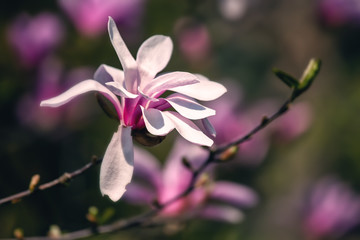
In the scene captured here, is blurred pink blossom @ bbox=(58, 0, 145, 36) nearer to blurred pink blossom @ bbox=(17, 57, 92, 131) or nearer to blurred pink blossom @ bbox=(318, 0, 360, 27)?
blurred pink blossom @ bbox=(17, 57, 92, 131)

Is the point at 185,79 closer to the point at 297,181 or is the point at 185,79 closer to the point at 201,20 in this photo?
the point at 201,20

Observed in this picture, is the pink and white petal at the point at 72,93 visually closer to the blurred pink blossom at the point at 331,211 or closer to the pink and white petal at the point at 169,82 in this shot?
the pink and white petal at the point at 169,82

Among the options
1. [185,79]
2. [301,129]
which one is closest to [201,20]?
[301,129]

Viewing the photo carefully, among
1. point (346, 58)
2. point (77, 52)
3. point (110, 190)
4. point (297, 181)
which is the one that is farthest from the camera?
point (346, 58)

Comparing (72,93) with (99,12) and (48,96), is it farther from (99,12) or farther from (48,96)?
(99,12)

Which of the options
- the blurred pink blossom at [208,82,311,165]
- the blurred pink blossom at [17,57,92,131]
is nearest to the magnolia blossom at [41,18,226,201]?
the blurred pink blossom at [17,57,92,131]

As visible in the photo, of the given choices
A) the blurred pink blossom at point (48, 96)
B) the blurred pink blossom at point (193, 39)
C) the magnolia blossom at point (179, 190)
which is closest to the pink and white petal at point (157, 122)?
the magnolia blossom at point (179, 190)

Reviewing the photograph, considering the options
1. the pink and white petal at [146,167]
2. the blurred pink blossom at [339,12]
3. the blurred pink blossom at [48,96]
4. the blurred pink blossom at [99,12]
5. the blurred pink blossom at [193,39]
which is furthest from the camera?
the blurred pink blossom at [339,12]
